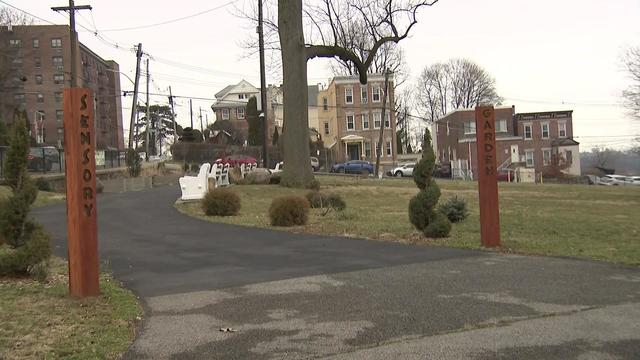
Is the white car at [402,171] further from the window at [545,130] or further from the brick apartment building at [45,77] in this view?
the brick apartment building at [45,77]

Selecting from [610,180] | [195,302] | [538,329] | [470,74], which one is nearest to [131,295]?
[195,302]

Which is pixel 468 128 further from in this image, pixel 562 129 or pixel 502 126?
pixel 562 129

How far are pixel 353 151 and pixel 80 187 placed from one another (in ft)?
219

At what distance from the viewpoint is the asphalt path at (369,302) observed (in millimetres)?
5031

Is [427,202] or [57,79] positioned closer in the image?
[427,202]

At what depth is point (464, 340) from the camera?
517cm

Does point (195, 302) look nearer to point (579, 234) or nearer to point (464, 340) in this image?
point (464, 340)

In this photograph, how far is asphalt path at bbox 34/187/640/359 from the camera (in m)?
5.03

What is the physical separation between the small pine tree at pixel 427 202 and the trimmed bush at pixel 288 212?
2995 mm

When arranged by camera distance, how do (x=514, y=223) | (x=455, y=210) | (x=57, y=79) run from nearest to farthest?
(x=455, y=210)
(x=514, y=223)
(x=57, y=79)

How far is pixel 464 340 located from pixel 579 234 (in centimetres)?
867

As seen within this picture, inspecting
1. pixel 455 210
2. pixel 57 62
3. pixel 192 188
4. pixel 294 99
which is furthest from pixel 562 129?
pixel 57 62

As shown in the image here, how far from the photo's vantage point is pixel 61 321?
227 inches

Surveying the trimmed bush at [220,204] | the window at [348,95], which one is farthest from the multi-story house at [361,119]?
the trimmed bush at [220,204]
